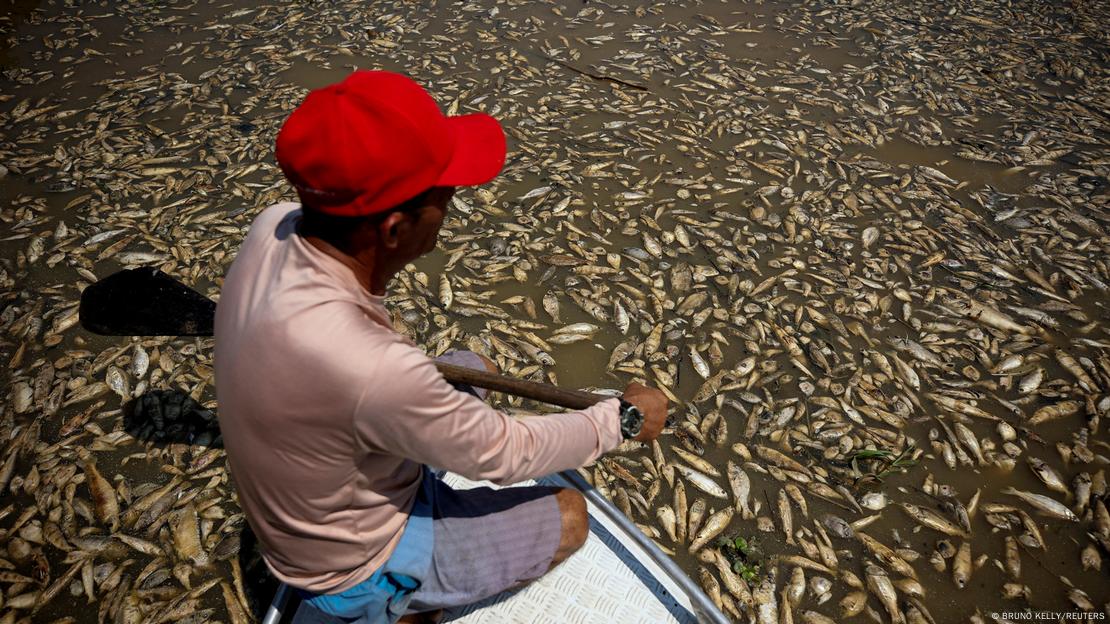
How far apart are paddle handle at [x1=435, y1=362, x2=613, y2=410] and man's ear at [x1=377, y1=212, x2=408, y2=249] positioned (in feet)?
2.26

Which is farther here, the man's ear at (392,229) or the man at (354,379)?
the man's ear at (392,229)

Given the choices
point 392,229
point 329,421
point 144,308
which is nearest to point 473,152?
point 392,229

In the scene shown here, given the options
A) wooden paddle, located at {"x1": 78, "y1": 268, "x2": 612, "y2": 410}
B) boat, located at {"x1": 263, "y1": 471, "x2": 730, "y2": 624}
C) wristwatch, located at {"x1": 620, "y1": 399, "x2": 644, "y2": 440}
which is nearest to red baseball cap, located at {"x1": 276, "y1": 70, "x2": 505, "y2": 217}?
wristwatch, located at {"x1": 620, "y1": 399, "x2": 644, "y2": 440}

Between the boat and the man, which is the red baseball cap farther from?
the boat

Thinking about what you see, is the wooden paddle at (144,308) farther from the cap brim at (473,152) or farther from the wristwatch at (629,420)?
the wristwatch at (629,420)

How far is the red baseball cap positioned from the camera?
149 cm

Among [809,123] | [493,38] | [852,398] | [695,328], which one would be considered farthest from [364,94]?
[493,38]

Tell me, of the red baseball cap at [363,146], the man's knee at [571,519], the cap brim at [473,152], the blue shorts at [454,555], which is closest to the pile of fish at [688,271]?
the man's knee at [571,519]

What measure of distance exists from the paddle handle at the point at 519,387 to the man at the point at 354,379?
20cm

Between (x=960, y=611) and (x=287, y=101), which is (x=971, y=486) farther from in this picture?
(x=287, y=101)

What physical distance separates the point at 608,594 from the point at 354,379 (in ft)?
5.27

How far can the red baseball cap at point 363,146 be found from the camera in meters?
1.49

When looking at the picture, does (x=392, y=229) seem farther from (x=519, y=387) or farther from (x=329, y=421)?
(x=519, y=387)

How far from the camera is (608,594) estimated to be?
2555mm
